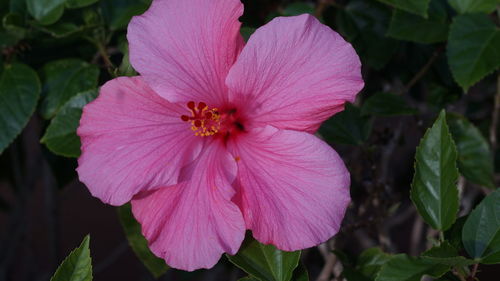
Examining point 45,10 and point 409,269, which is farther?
point 45,10

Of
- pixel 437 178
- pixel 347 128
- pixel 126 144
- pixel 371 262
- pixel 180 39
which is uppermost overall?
pixel 180 39

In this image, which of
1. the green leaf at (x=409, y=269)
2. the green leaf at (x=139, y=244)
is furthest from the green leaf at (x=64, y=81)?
the green leaf at (x=409, y=269)

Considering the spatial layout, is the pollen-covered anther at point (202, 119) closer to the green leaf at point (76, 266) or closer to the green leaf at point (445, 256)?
the green leaf at point (76, 266)

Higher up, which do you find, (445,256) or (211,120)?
(211,120)

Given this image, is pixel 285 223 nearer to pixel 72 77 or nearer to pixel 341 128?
pixel 341 128

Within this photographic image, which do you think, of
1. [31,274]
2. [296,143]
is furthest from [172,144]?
[31,274]

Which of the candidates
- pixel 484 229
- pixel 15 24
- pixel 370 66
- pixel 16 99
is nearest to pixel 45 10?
pixel 15 24

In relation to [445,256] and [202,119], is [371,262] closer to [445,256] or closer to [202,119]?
[445,256]
